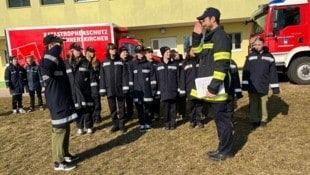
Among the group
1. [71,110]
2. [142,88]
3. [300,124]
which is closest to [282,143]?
[300,124]

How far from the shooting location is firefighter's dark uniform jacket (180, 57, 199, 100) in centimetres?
653

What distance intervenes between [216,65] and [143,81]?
7.94ft

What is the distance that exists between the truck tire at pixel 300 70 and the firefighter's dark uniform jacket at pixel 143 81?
6262mm

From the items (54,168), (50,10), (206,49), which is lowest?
(54,168)

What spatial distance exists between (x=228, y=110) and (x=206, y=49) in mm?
972

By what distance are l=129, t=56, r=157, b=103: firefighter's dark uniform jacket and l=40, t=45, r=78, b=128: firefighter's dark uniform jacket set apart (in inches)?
75.2

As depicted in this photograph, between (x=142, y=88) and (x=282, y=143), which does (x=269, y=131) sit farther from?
(x=142, y=88)

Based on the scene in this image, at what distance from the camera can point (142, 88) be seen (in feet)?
21.6

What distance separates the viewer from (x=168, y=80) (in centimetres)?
652

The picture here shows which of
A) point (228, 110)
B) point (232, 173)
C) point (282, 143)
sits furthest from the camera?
point (282, 143)

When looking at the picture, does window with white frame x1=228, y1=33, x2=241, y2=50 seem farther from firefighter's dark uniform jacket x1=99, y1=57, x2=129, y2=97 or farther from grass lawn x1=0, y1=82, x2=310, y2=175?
firefighter's dark uniform jacket x1=99, y1=57, x2=129, y2=97

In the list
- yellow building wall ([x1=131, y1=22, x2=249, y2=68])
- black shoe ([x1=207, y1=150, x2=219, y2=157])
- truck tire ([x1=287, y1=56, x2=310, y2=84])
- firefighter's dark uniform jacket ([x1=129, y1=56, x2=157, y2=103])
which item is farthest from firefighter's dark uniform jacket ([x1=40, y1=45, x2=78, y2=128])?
yellow building wall ([x1=131, y1=22, x2=249, y2=68])

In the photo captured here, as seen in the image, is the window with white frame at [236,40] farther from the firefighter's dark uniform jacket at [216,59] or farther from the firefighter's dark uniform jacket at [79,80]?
the firefighter's dark uniform jacket at [216,59]

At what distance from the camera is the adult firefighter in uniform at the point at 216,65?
438cm
